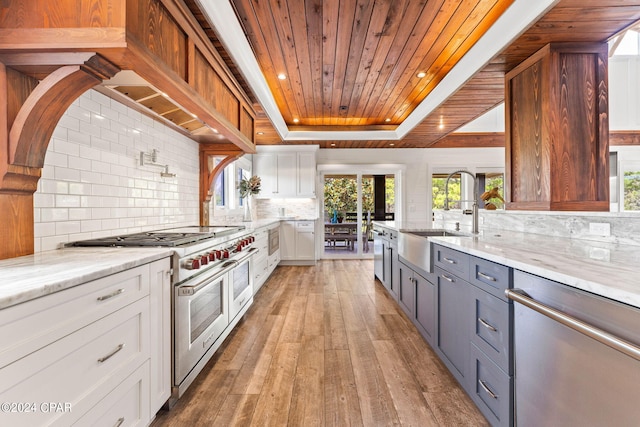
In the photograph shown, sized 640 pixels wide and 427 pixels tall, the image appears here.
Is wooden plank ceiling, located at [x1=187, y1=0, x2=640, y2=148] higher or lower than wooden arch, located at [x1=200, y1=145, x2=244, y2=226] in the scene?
higher

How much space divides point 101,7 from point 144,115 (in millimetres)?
1348

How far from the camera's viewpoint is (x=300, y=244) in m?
5.61

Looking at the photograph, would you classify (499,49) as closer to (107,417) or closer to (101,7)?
(101,7)

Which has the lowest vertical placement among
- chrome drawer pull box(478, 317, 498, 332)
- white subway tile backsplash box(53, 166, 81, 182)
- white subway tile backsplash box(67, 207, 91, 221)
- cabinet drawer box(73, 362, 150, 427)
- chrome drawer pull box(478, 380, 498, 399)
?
chrome drawer pull box(478, 380, 498, 399)

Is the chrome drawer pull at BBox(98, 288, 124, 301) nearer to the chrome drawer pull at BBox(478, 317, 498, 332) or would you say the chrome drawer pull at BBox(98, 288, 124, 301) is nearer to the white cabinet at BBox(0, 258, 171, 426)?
the white cabinet at BBox(0, 258, 171, 426)

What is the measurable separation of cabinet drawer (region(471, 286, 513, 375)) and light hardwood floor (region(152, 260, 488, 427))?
1.39 feet

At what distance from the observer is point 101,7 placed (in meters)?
1.17

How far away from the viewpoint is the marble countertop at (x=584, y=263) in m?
0.83

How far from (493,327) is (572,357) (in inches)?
17.5

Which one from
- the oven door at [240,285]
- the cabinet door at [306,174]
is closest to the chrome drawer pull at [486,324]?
the oven door at [240,285]

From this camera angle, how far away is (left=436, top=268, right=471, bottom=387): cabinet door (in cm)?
169

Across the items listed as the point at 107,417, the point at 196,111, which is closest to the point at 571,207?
the point at 196,111

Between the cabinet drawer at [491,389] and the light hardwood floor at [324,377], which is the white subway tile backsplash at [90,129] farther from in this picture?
the cabinet drawer at [491,389]

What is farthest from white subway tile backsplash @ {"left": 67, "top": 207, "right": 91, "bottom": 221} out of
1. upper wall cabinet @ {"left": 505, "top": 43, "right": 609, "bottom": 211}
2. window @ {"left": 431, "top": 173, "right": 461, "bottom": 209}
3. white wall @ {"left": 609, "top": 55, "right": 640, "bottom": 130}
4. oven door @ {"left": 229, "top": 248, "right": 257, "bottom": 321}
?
white wall @ {"left": 609, "top": 55, "right": 640, "bottom": 130}
